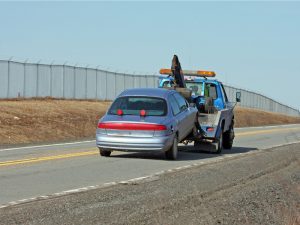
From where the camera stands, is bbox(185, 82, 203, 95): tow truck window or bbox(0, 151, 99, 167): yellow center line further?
bbox(185, 82, 203, 95): tow truck window

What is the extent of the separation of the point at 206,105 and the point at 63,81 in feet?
97.7

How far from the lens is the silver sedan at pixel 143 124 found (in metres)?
16.8

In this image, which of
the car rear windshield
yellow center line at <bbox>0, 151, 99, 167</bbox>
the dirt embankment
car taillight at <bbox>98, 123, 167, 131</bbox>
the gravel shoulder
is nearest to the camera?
the gravel shoulder

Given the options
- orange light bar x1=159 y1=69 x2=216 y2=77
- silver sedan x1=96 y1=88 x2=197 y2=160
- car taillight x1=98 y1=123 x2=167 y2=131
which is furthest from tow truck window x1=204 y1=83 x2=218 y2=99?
car taillight x1=98 y1=123 x2=167 y2=131

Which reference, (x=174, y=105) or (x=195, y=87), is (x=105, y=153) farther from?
(x=195, y=87)

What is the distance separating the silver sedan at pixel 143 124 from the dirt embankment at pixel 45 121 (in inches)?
311

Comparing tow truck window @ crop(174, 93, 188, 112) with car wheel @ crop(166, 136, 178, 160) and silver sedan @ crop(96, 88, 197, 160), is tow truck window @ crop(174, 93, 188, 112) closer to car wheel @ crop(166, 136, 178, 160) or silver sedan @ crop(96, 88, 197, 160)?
silver sedan @ crop(96, 88, 197, 160)

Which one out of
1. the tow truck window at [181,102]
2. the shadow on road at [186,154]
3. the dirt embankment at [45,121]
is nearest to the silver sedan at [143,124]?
the tow truck window at [181,102]

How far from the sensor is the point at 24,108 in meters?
35.1

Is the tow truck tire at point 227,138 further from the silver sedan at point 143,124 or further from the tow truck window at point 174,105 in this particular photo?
the tow truck window at point 174,105

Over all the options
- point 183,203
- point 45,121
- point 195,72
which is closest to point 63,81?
point 45,121

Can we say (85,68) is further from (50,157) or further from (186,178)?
(186,178)

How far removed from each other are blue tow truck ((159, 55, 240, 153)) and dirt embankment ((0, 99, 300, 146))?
22.3ft

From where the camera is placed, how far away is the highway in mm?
12023
